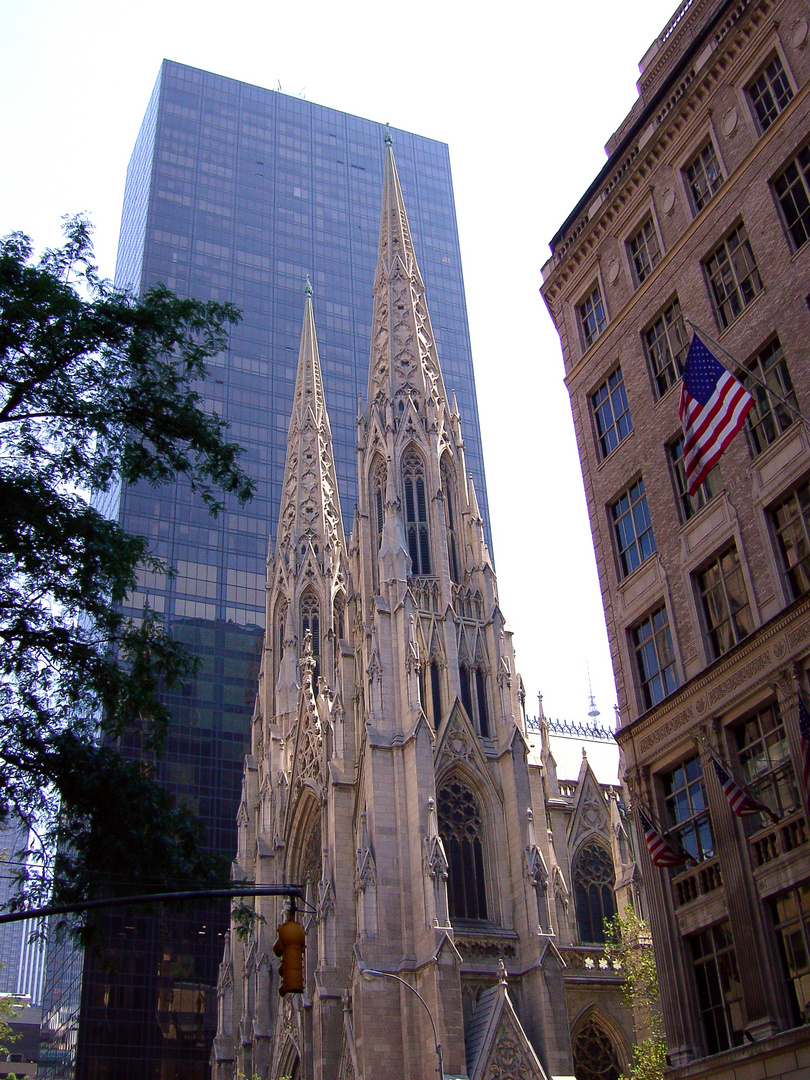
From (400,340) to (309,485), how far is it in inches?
603

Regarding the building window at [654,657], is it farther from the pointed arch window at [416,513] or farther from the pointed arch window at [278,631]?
the pointed arch window at [278,631]

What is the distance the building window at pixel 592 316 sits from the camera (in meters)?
28.0

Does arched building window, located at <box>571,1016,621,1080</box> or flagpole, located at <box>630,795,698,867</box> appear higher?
flagpole, located at <box>630,795,698,867</box>

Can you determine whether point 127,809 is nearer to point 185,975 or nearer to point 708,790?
point 708,790

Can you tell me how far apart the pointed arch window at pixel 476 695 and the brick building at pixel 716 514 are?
2171 centimetres

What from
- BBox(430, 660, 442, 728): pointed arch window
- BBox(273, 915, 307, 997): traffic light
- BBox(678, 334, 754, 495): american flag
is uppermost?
BBox(430, 660, 442, 728): pointed arch window

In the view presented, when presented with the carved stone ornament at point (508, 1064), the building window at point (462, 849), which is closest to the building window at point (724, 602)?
the carved stone ornament at point (508, 1064)

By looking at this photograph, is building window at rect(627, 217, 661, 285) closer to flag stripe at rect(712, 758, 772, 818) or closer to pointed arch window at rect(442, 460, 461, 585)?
flag stripe at rect(712, 758, 772, 818)

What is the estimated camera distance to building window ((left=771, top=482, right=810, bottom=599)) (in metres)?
19.4

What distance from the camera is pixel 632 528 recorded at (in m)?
25.1

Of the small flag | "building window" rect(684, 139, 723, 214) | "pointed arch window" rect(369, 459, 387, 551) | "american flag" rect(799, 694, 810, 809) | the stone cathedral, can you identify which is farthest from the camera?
"pointed arch window" rect(369, 459, 387, 551)

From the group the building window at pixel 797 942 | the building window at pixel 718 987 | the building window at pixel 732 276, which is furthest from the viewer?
the building window at pixel 732 276

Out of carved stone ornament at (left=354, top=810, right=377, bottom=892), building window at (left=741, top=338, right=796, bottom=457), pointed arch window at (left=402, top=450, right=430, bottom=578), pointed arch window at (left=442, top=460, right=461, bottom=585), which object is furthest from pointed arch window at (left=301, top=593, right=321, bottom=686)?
building window at (left=741, top=338, right=796, bottom=457)

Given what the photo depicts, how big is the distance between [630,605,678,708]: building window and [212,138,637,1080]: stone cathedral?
14.6 meters
